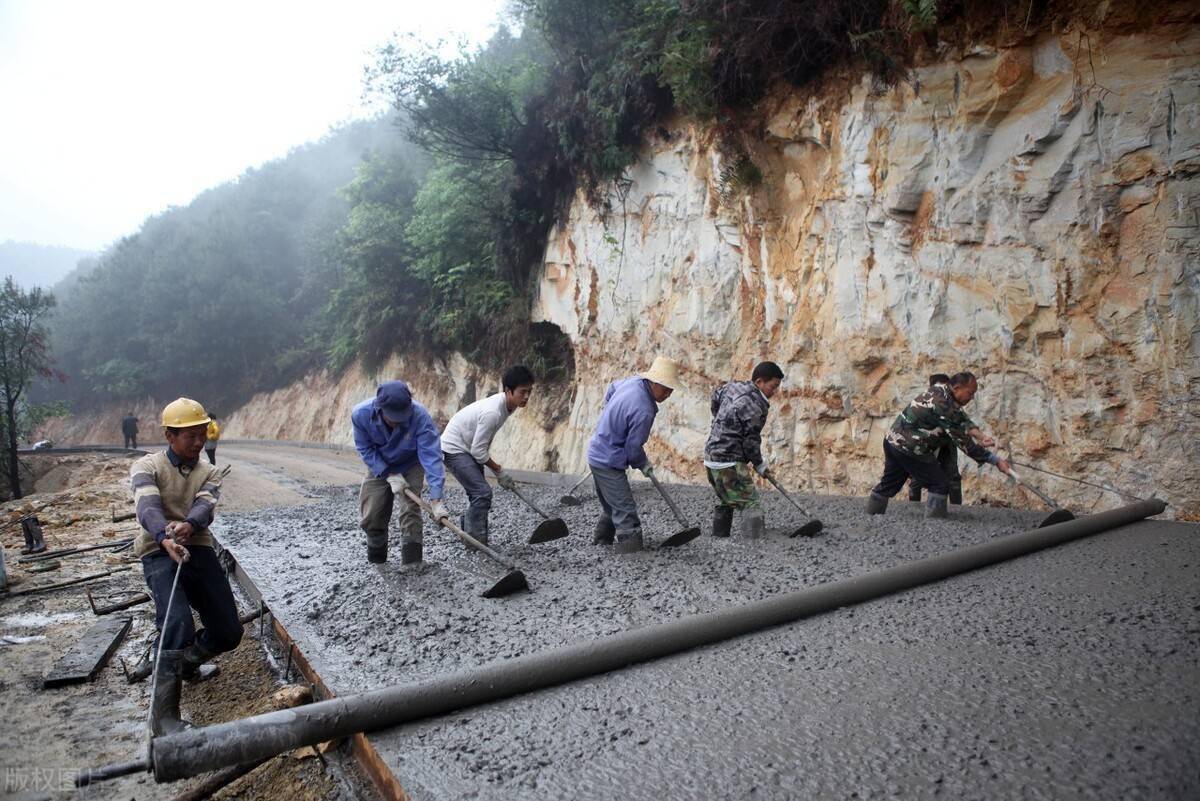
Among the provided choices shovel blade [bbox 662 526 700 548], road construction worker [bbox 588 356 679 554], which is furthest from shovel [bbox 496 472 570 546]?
shovel blade [bbox 662 526 700 548]

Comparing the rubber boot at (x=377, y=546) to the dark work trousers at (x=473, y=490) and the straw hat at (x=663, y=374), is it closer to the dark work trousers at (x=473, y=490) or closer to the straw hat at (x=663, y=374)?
the dark work trousers at (x=473, y=490)

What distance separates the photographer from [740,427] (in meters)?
6.06

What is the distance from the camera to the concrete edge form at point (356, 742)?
2615 mm

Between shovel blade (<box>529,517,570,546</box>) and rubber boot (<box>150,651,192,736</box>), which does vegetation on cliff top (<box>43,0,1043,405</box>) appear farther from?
rubber boot (<box>150,651,192,736</box>)

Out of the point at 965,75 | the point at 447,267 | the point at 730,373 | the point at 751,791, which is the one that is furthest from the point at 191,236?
the point at 751,791

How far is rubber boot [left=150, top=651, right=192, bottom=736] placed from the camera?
134 inches

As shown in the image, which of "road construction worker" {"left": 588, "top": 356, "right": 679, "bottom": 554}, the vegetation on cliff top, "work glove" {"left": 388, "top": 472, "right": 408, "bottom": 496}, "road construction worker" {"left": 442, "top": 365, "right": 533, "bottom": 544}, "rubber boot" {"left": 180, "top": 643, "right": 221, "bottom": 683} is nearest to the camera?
"rubber boot" {"left": 180, "top": 643, "right": 221, "bottom": 683}

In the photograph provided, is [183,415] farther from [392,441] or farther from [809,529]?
[809,529]

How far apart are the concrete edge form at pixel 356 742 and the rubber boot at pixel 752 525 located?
145 inches

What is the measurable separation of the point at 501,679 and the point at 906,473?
5.08 meters

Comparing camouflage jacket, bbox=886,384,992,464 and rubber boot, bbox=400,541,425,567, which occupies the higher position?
camouflage jacket, bbox=886,384,992,464

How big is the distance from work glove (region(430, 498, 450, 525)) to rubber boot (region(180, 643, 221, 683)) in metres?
1.59

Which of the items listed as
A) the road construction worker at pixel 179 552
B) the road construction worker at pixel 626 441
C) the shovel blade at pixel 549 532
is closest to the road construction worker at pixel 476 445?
the shovel blade at pixel 549 532

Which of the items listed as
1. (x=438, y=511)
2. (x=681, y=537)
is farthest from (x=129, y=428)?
(x=681, y=537)
